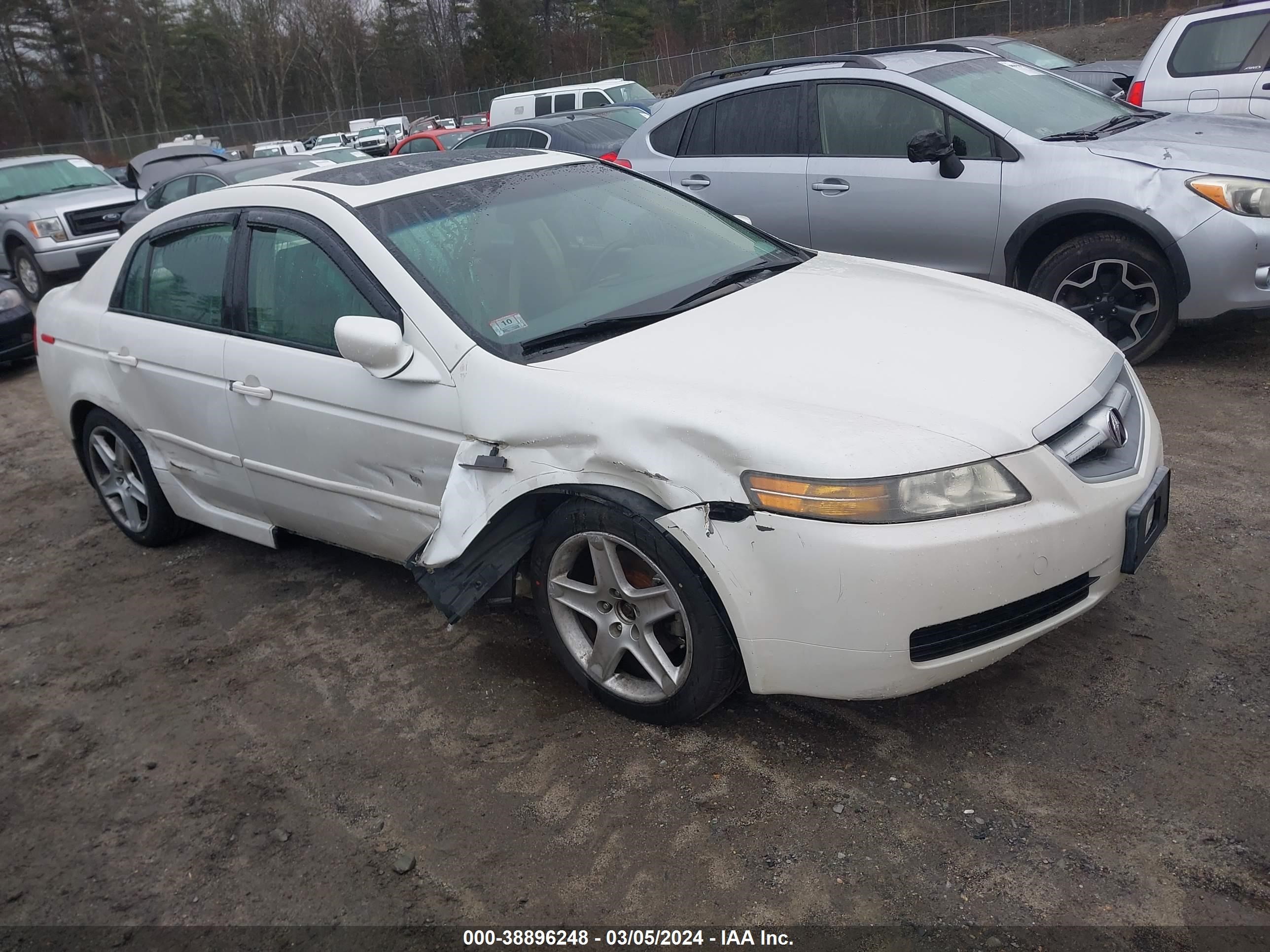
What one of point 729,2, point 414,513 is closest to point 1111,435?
point 414,513

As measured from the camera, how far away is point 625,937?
244 centimetres

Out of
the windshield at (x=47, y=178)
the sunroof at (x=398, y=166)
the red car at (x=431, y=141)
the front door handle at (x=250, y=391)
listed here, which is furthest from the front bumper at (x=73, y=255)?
the front door handle at (x=250, y=391)

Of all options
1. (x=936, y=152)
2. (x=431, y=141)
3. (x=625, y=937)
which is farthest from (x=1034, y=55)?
(x=625, y=937)

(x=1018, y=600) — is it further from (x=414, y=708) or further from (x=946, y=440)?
(x=414, y=708)

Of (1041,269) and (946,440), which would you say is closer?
(946,440)

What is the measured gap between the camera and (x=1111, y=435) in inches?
116

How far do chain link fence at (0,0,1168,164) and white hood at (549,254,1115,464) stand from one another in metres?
23.6

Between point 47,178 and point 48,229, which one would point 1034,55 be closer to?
point 48,229

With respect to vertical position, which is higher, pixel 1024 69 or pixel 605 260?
pixel 1024 69

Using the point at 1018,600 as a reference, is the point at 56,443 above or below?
below

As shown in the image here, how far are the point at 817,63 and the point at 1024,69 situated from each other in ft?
4.38

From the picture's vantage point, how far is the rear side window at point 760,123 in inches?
262

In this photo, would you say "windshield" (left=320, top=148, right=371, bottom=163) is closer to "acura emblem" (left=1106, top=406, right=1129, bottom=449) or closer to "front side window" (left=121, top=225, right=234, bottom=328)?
"front side window" (left=121, top=225, right=234, bottom=328)

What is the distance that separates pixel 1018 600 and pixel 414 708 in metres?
1.96
